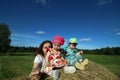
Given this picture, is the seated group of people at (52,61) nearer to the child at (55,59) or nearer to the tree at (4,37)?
the child at (55,59)

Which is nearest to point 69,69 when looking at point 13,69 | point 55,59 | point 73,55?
point 55,59

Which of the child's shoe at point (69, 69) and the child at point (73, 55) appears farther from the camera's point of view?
the child at point (73, 55)

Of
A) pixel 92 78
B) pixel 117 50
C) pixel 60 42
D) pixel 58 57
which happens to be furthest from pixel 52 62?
pixel 117 50

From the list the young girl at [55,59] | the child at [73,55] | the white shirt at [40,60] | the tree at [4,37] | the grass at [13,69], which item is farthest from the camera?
the tree at [4,37]

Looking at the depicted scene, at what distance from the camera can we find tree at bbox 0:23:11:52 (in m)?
72.4

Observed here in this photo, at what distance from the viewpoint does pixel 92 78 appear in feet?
18.9

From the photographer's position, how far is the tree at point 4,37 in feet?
237

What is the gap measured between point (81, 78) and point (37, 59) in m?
1.34

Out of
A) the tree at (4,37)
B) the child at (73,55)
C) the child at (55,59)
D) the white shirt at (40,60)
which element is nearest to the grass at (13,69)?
the child at (73,55)

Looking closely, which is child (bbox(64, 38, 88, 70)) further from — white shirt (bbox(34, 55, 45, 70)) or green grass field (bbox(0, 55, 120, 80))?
green grass field (bbox(0, 55, 120, 80))

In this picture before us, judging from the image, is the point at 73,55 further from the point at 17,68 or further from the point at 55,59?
the point at 17,68

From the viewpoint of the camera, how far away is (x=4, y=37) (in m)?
73.8

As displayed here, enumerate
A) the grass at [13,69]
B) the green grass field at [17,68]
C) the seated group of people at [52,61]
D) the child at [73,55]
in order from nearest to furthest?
1. the seated group of people at [52,61]
2. the child at [73,55]
3. the grass at [13,69]
4. the green grass field at [17,68]

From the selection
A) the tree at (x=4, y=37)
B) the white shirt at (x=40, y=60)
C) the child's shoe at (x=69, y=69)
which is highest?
the tree at (x=4, y=37)
